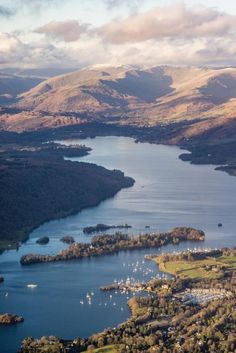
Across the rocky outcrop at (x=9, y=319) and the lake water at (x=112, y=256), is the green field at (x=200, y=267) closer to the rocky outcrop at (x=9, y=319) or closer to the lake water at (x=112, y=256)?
the lake water at (x=112, y=256)

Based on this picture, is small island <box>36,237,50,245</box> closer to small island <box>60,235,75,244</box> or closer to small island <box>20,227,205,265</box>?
small island <box>60,235,75,244</box>

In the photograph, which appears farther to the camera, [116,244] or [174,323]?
[116,244]

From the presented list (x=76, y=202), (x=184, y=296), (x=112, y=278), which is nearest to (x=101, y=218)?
(x=76, y=202)

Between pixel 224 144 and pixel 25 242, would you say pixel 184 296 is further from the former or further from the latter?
pixel 224 144

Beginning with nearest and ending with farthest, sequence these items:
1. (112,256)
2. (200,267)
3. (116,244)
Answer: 1. (200,267)
2. (112,256)
3. (116,244)

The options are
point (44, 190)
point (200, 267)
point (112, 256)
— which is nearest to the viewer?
point (200, 267)

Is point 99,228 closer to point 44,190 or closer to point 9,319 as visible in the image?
point 44,190

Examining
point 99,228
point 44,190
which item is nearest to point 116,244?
point 99,228

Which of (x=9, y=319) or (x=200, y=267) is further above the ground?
(x=200, y=267)
